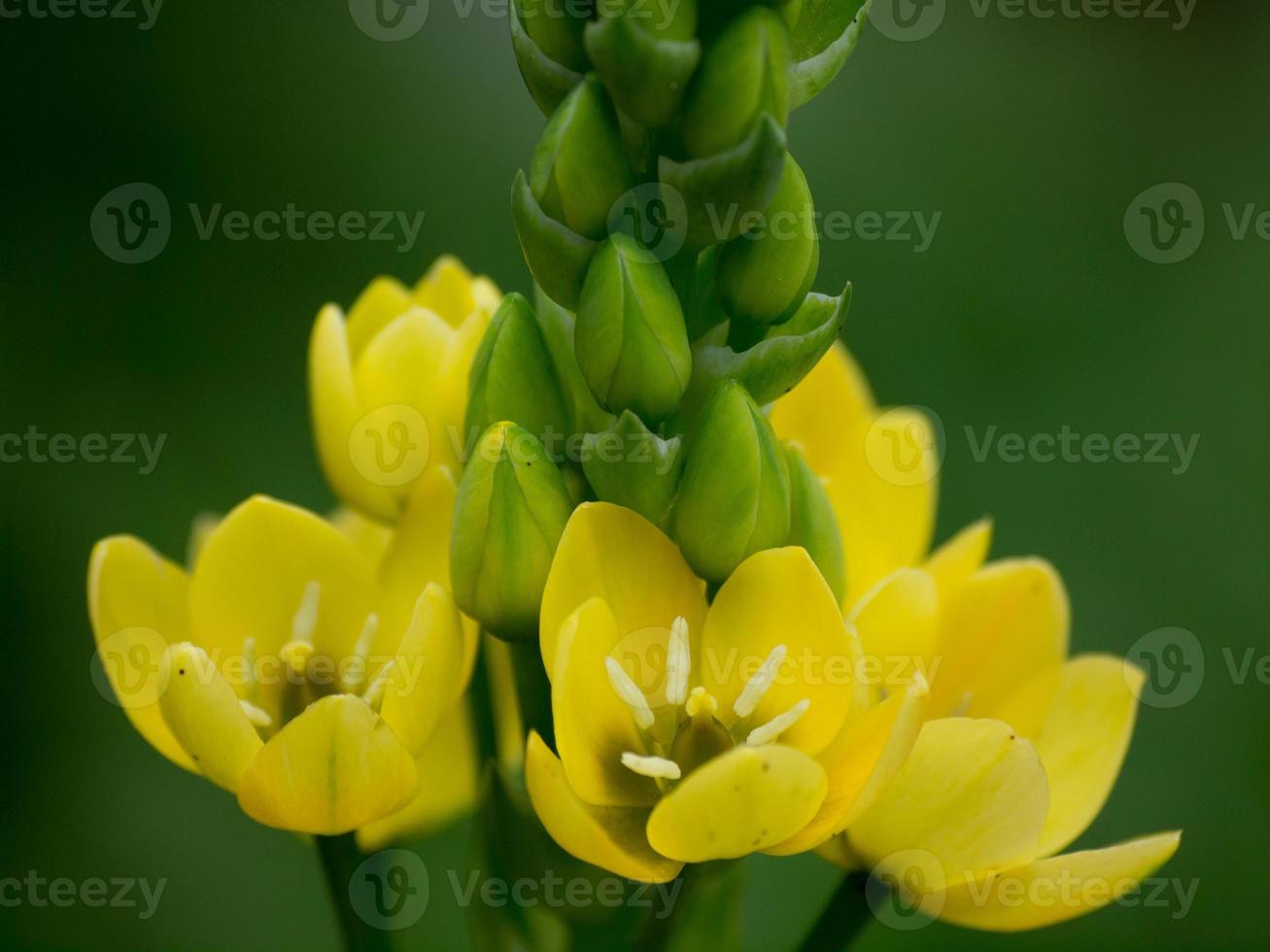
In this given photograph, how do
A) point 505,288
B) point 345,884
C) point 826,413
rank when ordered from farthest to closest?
point 505,288
point 826,413
point 345,884

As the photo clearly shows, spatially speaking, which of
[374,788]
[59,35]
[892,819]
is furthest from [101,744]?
[892,819]

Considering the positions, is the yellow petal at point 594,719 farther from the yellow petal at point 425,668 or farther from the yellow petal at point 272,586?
the yellow petal at point 272,586

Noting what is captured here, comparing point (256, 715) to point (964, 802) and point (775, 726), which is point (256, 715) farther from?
point (964, 802)

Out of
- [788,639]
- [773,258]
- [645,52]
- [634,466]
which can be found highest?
[645,52]

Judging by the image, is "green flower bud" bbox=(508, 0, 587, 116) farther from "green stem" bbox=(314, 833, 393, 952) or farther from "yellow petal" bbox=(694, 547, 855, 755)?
"green stem" bbox=(314, 833, 393, 952)

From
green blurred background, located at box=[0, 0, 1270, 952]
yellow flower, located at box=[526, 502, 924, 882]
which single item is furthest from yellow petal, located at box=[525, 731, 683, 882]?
green blurred background, located at box=[0, 0, 1270, 952]

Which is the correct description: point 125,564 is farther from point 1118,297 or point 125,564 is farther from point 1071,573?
point 1118,297

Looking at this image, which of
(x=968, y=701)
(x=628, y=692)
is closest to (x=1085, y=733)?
(x=968, y=701)
